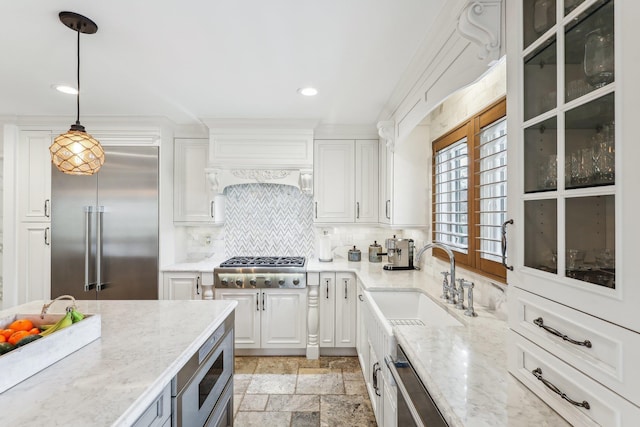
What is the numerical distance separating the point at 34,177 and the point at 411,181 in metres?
3.78

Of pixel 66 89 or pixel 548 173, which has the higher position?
pixel 66 89

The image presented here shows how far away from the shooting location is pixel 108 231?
9.93 feet

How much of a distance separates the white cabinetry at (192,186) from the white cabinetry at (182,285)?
583 millimetres

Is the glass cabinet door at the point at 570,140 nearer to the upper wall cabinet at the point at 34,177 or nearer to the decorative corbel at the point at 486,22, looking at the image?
the decorative corbel at the point at 486,22

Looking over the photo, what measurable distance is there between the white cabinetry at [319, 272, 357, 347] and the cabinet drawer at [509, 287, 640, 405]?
2194mm

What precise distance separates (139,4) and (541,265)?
77.5 inches

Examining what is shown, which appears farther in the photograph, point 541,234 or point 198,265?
point 198,265

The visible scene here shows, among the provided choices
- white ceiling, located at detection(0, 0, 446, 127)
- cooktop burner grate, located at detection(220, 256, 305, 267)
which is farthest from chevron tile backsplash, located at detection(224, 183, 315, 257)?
white ceiling, located at detection(0, 0, 446, 127)

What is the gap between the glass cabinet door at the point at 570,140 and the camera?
2.28 feet

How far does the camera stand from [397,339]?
141 cm

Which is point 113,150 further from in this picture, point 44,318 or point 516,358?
point 516,358

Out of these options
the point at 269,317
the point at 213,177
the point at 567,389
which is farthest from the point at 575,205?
the point at 213,177

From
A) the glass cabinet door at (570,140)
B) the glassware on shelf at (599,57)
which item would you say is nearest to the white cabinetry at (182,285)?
the glass cabinet door at (570,140)

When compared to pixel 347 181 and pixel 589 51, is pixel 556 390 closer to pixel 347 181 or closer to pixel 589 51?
pixel 589 51
